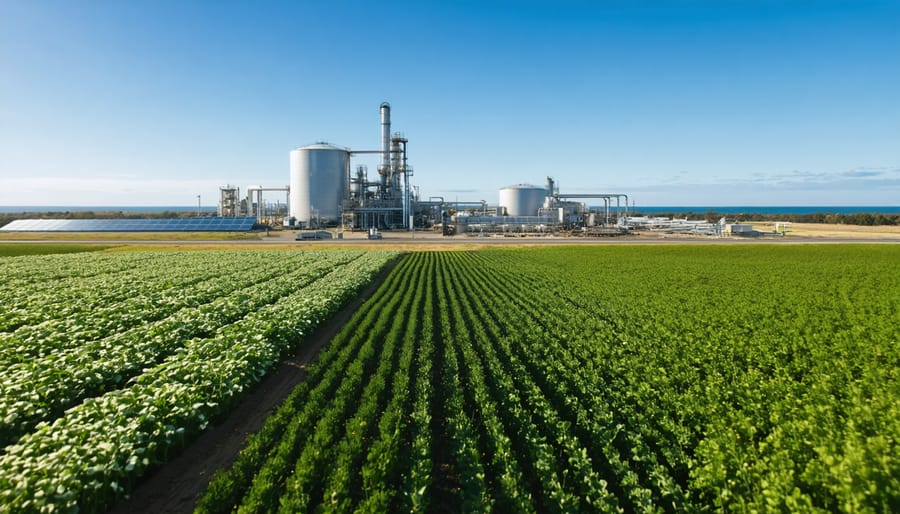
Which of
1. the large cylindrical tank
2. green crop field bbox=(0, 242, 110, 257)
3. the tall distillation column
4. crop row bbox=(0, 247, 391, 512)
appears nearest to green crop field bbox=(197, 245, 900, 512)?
crop row bbox=(0, 247, 391, 512)

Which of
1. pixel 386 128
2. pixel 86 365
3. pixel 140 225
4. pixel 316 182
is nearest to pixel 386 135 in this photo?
pixel 386 128

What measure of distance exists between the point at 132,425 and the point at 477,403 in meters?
5.75

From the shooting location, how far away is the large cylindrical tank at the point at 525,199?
8206 cm

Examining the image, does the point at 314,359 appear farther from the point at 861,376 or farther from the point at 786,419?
the point at 861,376

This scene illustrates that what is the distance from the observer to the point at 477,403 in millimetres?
8500

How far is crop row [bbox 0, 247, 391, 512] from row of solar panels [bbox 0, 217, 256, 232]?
60.8 meters

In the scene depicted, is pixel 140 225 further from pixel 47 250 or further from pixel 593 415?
pixel 593 415

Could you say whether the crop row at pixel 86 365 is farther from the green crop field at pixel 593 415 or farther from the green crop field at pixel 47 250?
the green crop field at pixel 47 250

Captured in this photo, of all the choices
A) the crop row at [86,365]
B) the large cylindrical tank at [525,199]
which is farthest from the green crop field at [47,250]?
the large cylindrical tank at [525,199]

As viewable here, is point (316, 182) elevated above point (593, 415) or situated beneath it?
elevated above

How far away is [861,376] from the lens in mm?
9133

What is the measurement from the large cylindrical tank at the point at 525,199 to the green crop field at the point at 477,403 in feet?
214

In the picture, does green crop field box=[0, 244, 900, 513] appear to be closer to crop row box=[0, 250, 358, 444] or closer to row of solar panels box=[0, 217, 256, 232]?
crop row box=[0, 250, 358, 444]

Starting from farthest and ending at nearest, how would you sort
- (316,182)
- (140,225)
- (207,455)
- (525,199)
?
(525,199)
(316,182)
(140,225)
(207,455)
